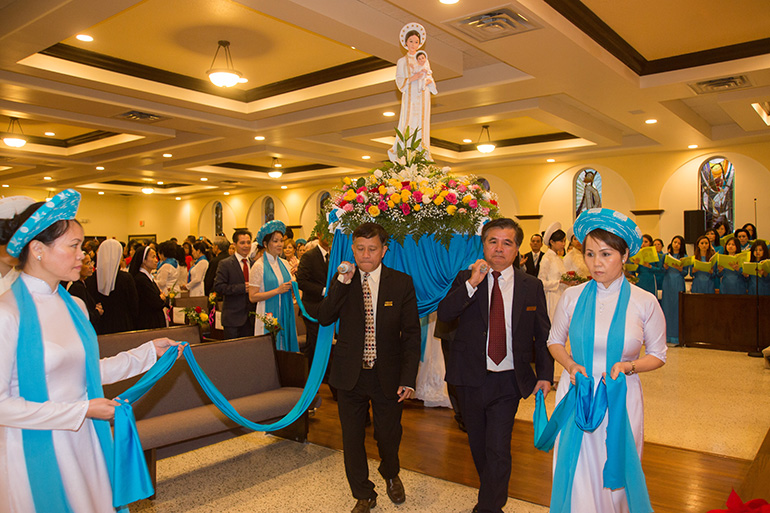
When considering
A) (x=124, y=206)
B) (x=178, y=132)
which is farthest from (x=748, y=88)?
(x=124, y=206)

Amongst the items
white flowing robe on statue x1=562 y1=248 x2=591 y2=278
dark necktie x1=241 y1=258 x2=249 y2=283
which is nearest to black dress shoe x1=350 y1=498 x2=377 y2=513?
dark necktie x1=241 y1=258 x2=249 y2=283

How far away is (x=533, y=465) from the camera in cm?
450

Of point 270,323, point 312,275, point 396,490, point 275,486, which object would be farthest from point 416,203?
point 270,323

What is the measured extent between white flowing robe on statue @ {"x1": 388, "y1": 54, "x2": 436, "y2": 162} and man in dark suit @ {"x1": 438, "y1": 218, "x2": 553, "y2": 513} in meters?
1.16

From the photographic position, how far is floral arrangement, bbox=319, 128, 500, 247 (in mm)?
3775

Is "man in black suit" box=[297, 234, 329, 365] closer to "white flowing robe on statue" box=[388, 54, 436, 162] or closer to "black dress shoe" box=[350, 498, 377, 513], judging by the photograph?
"white flowing robe on statue" box=[388, 54, 436, 162]

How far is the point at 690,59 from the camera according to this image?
8.05 m

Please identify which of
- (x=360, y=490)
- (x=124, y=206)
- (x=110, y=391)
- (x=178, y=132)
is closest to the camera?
(x=360, y=490)

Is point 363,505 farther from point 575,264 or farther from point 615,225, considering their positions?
point 575,264

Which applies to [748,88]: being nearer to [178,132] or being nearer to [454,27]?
[454,27]

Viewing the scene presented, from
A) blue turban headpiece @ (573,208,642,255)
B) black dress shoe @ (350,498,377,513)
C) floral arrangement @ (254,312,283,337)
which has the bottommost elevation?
black dress shoe @ (350,498,377,513)

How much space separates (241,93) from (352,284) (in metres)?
7.38

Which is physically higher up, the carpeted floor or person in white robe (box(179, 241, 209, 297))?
person in white robe (box(179, 241, 209, 297))

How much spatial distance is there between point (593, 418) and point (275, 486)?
2428 mm
